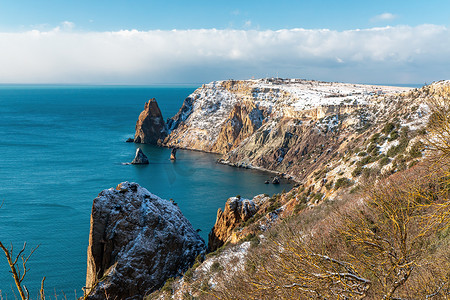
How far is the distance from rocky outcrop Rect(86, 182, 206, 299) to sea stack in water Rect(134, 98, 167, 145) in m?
91.5

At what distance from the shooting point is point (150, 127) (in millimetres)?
123688

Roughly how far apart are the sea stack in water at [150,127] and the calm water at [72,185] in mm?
6259

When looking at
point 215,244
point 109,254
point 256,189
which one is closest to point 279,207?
point 215,244

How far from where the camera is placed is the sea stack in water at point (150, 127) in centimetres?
12231

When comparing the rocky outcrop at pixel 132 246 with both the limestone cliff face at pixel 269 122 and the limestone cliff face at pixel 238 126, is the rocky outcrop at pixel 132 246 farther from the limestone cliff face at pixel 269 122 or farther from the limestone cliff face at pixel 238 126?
the limestone cliff face at pixel 238 126

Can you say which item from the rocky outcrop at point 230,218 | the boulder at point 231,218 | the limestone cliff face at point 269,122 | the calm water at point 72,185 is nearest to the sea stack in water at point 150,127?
the limestone cliff face at point 269,122

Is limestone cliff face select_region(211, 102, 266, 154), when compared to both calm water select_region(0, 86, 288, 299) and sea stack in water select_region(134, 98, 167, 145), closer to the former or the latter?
calm water select_region(0, 86, 288, 299)

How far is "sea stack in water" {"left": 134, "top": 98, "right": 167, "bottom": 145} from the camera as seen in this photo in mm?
122312

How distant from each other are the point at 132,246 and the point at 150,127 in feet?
321

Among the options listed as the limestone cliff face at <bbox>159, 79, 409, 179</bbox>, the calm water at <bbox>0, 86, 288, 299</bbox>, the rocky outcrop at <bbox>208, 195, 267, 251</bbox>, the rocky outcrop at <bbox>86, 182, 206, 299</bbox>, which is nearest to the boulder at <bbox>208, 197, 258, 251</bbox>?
the rocky outcrop at <bbox>208, 195, 267, 251</bbox>

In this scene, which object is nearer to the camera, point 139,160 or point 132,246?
point 132,246

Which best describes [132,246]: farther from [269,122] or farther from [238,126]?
[238,126]

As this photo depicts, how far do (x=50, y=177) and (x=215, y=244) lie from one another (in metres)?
56.3

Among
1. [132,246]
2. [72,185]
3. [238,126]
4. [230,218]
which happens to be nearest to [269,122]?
[238,126]
